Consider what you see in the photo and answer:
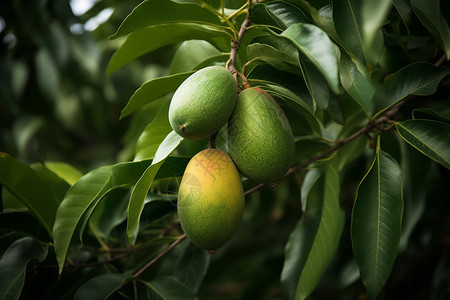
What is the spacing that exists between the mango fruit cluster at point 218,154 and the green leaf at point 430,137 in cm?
30

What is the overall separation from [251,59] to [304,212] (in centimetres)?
47

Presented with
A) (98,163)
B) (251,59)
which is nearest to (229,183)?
(251,59)

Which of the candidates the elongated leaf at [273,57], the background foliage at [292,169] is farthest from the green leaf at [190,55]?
the elongated leaf at [273,57]

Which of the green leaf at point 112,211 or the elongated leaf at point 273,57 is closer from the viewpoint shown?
the elongated leaf at point 273,57

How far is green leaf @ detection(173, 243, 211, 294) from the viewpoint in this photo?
127 centimetres

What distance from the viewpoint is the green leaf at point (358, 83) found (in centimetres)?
75

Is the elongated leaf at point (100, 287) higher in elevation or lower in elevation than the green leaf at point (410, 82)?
lower

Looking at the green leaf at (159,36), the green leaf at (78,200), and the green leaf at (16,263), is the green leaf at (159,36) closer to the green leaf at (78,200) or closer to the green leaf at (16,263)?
the green leaf at (78,200)

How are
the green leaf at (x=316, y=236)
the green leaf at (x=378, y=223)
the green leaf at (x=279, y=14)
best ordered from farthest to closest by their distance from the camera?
the green leaf at (x=316, y=236), the green leaf at (x=378, y=223), the green leaf at (x=279, y=14)

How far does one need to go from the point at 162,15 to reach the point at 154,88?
0.15 meters

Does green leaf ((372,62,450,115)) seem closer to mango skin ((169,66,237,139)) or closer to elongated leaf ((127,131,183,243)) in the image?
mango skin ((169,66,237,139))

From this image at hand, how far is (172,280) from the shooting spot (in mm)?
1139

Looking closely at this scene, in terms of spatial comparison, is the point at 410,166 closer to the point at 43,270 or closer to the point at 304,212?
the point at 304,212

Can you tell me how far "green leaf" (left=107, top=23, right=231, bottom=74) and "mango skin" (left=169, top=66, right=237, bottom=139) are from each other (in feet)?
0.59
